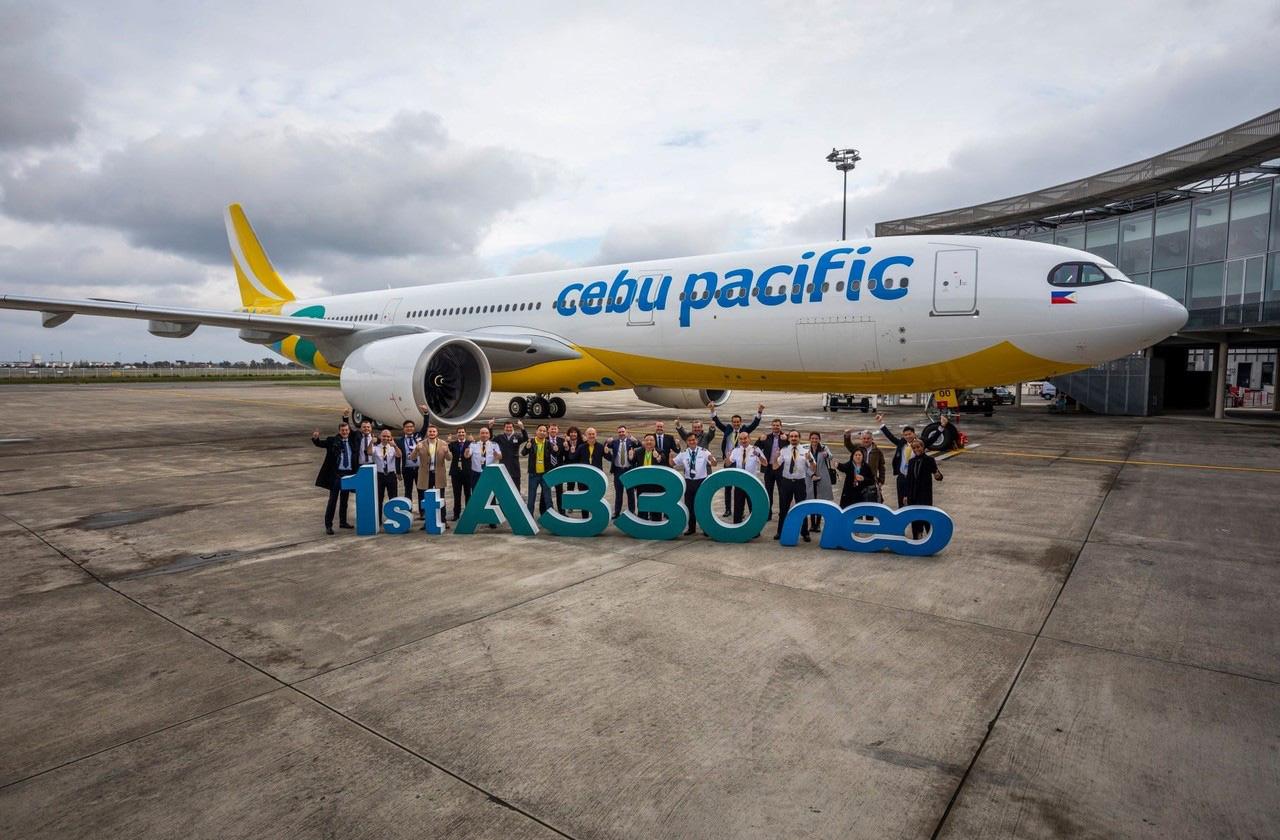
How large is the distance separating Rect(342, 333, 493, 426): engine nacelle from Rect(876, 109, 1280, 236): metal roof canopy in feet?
86.2

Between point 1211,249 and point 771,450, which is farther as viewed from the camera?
point 1211,249

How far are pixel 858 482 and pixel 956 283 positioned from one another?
18.0 ft

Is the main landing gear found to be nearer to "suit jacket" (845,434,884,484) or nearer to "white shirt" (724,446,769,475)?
"white shirt" (724,446,769,475)

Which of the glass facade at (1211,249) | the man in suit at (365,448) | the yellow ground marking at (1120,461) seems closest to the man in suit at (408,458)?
the man in suit at (365,448)

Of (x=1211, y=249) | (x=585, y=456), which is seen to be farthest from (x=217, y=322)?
(x=1211, y=249)

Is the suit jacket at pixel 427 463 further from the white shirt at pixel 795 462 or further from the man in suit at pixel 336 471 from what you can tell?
the white shirt at pixel 795 462

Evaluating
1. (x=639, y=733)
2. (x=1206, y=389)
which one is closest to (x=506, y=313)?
(x=639, y=733)

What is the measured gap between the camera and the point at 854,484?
309 inches

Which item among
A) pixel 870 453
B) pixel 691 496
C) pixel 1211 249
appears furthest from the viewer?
pixel 1211 249

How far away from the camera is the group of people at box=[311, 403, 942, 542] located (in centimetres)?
779

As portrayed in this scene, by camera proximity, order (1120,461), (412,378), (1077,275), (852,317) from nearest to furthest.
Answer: (1077,275)
(852,317)
(412,378)
(1120,461)

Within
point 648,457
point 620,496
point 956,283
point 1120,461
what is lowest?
point 1120,461

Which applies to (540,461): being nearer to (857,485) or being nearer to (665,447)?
(665,447)

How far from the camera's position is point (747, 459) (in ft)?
27.2
